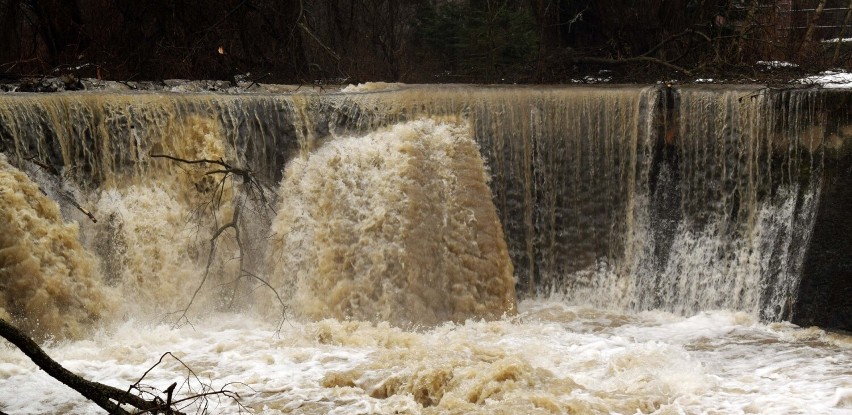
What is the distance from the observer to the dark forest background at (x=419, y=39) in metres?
11.8

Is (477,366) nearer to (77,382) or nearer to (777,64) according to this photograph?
(77,382)

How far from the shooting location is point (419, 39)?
49.8 feet

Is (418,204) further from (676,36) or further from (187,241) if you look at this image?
(676,36)

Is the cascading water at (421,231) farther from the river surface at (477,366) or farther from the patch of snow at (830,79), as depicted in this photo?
the patch of snow at (830,79)

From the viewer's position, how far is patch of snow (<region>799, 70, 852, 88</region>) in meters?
9.85

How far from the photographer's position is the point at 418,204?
868 centimetres

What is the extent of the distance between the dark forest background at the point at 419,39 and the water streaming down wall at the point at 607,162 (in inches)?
90.8

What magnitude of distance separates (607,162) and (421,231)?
188 cm

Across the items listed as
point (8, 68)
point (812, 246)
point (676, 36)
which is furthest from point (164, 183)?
point (676, 36)

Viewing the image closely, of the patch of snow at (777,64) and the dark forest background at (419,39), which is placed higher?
the dark forest background at (419,39)

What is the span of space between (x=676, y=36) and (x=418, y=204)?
5.53 m

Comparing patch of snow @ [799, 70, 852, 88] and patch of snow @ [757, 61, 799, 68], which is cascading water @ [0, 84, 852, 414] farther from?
patch of snow @ [757, 61, 799, 68]

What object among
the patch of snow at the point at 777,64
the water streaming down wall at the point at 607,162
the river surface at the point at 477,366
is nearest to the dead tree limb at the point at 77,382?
the river surface at the point at 477,366

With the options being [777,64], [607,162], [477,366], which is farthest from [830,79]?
[477,366]
